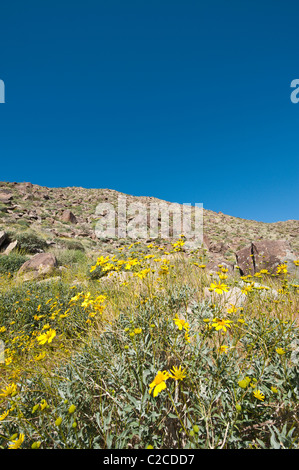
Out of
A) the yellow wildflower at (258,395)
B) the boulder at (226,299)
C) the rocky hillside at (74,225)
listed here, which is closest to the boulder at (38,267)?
the rocky hillside at (74,225)

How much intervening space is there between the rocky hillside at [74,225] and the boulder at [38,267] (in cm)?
278

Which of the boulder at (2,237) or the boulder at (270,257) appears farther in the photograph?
the boulder at (2,237)

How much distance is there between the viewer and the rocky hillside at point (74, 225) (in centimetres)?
1256

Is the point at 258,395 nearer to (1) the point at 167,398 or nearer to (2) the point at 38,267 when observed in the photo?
(1) the point at 167,398

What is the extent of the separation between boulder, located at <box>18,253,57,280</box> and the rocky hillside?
9.11 feet

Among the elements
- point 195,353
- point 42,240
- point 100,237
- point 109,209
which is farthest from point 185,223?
point 195,353

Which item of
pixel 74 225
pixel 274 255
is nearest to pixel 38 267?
pixel 274 255

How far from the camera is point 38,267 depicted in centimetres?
705

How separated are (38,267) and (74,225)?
12.6m

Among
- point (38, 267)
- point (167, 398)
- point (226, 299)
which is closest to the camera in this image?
point (167, 398)

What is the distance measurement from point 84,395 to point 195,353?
885mm

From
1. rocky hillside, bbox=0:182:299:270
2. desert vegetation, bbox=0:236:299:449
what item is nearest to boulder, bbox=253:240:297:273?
rocky hillside, bbox=0:182:299:270

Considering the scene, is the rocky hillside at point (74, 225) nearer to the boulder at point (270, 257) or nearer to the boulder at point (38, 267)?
the boulder at point (270, 257)
